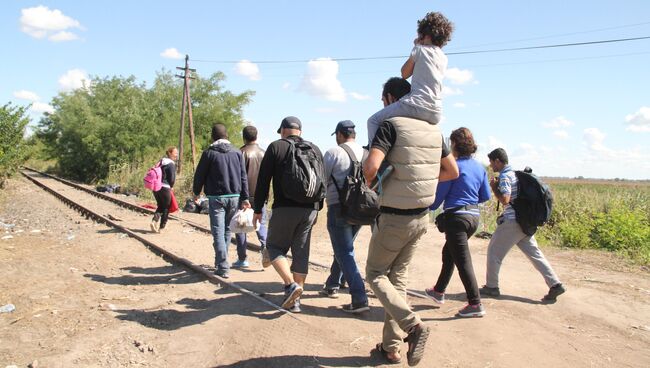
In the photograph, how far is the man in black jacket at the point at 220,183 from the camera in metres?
6.50

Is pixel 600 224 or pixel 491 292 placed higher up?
pixel 600 224

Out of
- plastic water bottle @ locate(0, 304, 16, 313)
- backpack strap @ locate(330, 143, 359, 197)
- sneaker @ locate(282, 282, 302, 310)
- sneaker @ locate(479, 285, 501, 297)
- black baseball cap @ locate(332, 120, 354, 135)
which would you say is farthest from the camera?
sneaker @ locate(479, 285, 501, 297)

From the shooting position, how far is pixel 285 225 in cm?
492

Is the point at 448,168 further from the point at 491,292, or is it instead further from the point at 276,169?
the point at 491,292

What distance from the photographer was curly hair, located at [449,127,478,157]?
5.07m

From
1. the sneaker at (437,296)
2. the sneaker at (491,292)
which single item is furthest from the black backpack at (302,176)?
the sneaker at (491,292)

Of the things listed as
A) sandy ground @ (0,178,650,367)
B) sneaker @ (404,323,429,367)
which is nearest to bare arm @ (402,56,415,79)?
sneaker @ (404,323,429,367)

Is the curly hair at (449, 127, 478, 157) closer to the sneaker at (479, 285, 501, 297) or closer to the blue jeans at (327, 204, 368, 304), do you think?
the blue jeans at (327, 204, 368, 304)

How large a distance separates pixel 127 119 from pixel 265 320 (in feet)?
98.3

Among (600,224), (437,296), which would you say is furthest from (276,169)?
(600,224)

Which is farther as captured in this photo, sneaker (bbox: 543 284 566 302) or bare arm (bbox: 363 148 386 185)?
sneaker (bbox: 543 284 566 302)

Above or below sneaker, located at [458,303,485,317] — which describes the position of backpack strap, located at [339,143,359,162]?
above

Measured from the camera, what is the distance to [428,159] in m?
3.61

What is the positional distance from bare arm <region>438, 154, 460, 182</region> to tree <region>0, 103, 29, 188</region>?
24404 millimetres
